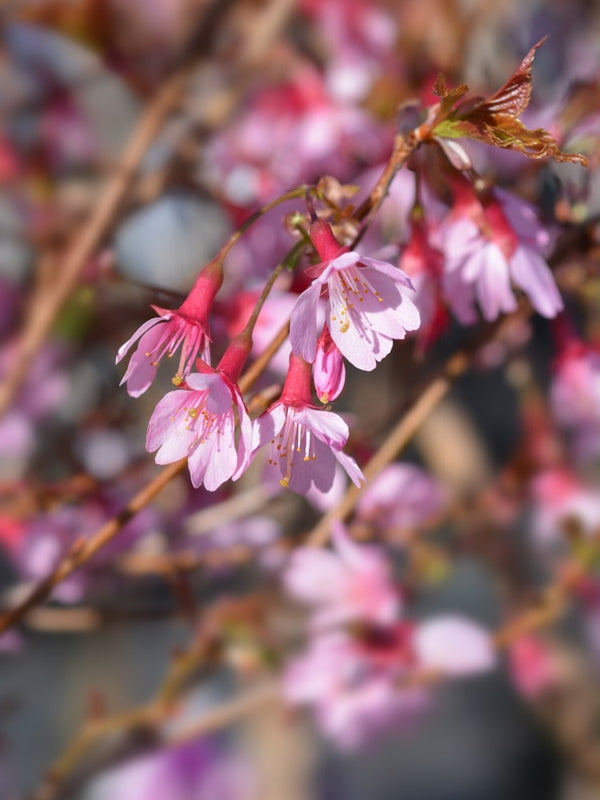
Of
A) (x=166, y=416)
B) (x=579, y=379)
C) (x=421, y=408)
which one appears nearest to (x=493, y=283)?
(x=421, y=408)

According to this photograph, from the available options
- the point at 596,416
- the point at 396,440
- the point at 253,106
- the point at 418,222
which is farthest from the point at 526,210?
the point at 253,106

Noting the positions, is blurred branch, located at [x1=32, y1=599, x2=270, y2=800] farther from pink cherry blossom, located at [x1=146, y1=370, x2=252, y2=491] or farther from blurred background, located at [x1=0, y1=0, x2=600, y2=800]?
pink cherry blossom, located at [x1=146, y1=370, x2=252, y2=491]

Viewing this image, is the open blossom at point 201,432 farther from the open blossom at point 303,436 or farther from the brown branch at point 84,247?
the brown branch at point 84,247

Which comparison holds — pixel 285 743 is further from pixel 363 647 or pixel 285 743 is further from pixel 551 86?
pixel 551 86

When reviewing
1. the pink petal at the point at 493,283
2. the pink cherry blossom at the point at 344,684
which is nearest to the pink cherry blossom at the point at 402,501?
the pink cherry blossom at the point at 344,684

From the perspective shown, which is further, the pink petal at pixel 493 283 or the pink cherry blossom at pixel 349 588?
the pink cherry blossom at pixel 349 588

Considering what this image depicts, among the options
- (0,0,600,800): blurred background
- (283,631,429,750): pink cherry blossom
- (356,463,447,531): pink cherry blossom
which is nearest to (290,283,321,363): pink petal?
(0,0,600,800): blurred background
